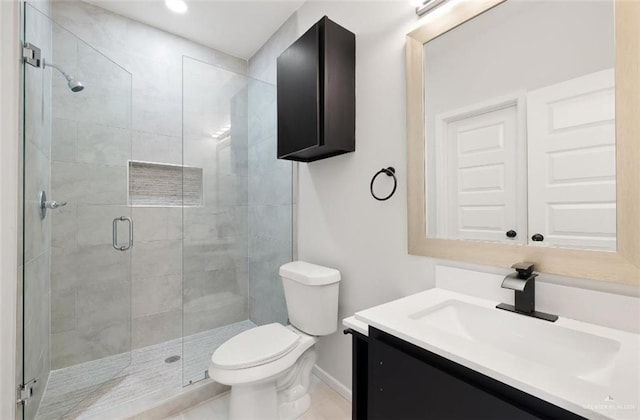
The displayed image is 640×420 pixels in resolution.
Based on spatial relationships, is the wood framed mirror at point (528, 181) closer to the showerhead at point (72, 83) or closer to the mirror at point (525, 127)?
the mirror at point (525, 127)

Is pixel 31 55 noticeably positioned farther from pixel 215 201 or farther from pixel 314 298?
pixel 314 298

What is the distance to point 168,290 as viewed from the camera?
7.59ft

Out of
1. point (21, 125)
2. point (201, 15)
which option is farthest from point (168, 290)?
point (201, 15)

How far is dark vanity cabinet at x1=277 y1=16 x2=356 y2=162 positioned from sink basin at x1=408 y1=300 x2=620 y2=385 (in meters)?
0.98

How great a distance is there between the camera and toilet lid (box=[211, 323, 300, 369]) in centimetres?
132

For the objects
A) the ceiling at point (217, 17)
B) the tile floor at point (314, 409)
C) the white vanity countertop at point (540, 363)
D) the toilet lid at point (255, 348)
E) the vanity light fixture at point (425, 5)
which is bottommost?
the tile floor at point (314, 409)

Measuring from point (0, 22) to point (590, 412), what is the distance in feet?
6.98

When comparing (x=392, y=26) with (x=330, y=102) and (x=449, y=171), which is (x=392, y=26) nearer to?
(x=330, y=102)

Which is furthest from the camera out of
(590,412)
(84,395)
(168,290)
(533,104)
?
(168,290)

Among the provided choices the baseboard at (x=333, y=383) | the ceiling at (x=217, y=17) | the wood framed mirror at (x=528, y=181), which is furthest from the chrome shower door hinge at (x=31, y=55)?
the baseboard at (x=333, y=383)

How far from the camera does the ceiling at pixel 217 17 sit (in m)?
2.02

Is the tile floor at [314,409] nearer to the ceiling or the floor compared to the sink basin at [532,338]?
nearer to the floor

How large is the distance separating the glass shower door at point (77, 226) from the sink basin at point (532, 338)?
6.40ft

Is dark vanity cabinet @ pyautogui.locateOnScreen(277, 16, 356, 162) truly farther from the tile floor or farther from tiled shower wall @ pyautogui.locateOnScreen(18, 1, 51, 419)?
the tile floor
